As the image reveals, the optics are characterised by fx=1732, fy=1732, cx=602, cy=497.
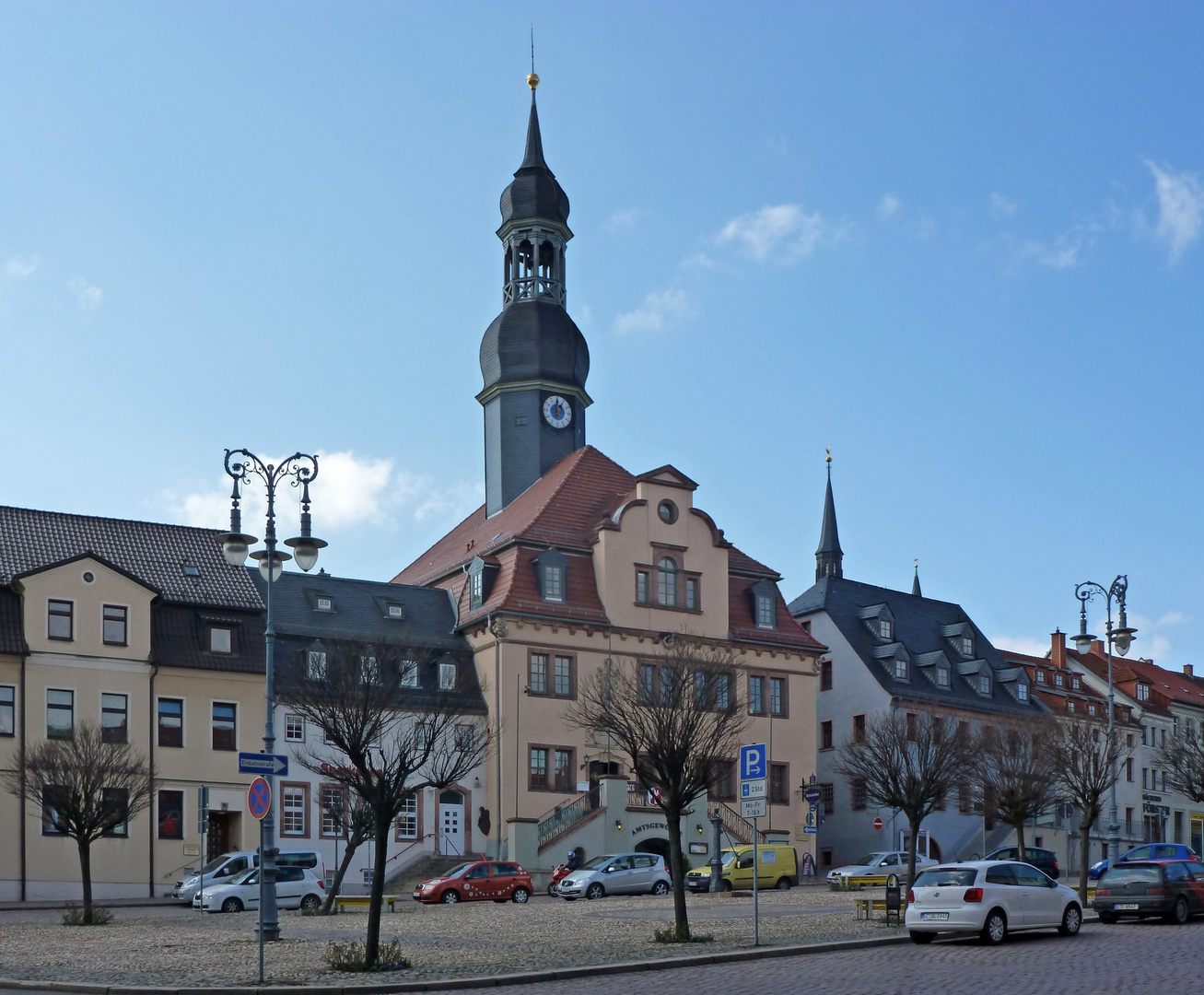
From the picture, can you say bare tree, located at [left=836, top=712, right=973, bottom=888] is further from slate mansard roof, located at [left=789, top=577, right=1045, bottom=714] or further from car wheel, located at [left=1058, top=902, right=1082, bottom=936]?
slate mansard roof, located at [left=789, top=577, right=1045, bottom=714]

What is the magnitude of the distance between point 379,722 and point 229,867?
15.1 m

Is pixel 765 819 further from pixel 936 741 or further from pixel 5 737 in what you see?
pixel 5 737

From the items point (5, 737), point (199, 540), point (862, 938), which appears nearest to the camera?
point (862, 938)

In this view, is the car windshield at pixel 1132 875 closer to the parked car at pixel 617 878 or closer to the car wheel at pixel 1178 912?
the car wheel at pixel 1178 912

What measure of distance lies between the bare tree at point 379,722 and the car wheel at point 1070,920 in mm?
12099

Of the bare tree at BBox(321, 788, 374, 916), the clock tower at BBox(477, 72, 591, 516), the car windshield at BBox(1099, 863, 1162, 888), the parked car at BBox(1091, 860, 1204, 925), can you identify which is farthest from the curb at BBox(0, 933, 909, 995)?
the clock tower at BBox(477, 72, 591, 516)

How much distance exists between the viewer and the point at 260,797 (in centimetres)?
2677

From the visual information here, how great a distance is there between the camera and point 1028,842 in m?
77.5

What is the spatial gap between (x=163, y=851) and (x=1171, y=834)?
58.2 metres

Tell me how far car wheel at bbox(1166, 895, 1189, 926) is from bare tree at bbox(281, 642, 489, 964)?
15.4 meters

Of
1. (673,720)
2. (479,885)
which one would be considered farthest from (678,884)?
(479,885)

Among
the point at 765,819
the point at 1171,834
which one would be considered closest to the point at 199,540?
the point at 765,819

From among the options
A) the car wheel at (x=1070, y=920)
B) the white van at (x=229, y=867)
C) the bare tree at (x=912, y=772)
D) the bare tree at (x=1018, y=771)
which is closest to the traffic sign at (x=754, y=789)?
the car wheel at (x=1070, y=920)

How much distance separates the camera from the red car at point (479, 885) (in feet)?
157
